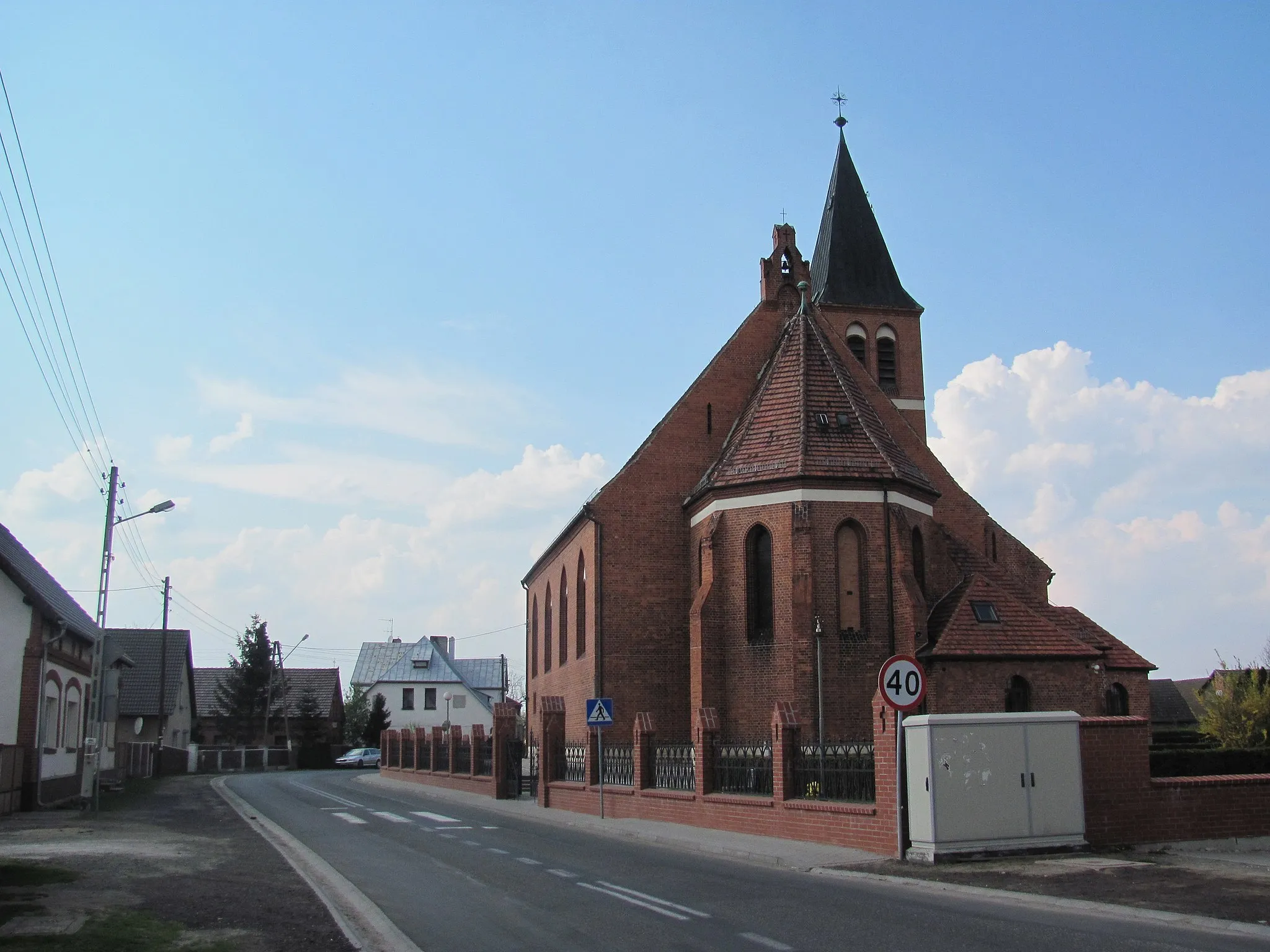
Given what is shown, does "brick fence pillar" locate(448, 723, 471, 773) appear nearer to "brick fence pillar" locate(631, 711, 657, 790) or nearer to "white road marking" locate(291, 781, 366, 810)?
"white road marking" locate(291, 781, 366, 810)

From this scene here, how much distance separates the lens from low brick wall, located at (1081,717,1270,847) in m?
15.6

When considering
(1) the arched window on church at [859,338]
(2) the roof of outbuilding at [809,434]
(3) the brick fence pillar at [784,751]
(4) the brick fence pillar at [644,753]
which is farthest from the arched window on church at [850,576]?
(1) the arched window on church at [859,338]

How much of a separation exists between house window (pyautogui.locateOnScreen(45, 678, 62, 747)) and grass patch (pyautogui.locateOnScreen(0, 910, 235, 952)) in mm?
20032

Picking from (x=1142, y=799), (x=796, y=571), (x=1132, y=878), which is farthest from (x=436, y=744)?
(x=1132, y=878)

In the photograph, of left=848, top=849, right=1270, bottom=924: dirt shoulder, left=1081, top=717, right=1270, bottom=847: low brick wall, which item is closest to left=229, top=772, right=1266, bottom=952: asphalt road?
left=848, top=849, right=1270, bottom=924: dirt shoulder

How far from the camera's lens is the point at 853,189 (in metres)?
44.2

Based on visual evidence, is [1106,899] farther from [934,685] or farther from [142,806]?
[142,806]

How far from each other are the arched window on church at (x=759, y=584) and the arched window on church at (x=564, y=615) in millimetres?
10739

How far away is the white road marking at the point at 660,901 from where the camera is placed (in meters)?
10.8

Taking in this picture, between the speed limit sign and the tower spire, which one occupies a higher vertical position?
the tower spire

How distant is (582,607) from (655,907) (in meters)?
23.7

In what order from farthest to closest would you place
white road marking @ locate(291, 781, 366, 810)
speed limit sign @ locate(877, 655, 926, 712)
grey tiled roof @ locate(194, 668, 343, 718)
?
grey tiled roof @ locate(194, 668, 343, 718) → white road marking @ locate(291, 781, 366, 810) → speed limit sign @ locate(877, 655, 926, 712)

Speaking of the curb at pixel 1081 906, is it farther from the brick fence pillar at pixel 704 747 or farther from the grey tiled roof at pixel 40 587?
the grey tiled roof at pixel 40 587

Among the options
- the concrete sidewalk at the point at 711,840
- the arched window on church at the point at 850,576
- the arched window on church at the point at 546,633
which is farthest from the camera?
the arched window on church at the point at 546,633
